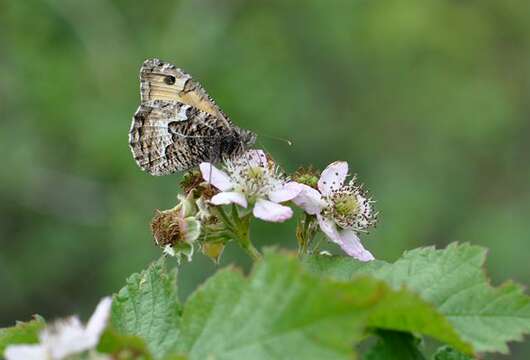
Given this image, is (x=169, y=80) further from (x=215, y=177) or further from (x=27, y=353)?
(x=27, y=353)

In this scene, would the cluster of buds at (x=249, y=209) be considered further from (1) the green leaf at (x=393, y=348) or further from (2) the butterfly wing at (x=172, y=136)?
(1) the green leaf at (x=393, y=348)

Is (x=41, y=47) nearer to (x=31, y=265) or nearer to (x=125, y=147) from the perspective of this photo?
(x=125, y=147)

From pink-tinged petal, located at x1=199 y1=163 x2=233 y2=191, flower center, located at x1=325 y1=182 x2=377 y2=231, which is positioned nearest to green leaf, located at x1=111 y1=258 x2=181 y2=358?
pink-tinged petal, located at x1=199 y1=163 x2=233 y2=191

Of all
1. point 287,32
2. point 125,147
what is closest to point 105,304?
point 125,147

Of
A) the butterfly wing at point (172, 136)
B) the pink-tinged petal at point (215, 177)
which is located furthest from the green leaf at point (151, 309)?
the butterfly wing at point (172, 136)

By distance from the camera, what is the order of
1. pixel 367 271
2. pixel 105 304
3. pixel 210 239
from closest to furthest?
1. pixel 105 304
2. pixel 367 271
3. pixel 210 239

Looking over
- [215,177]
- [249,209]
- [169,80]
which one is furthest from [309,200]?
[169,80]
